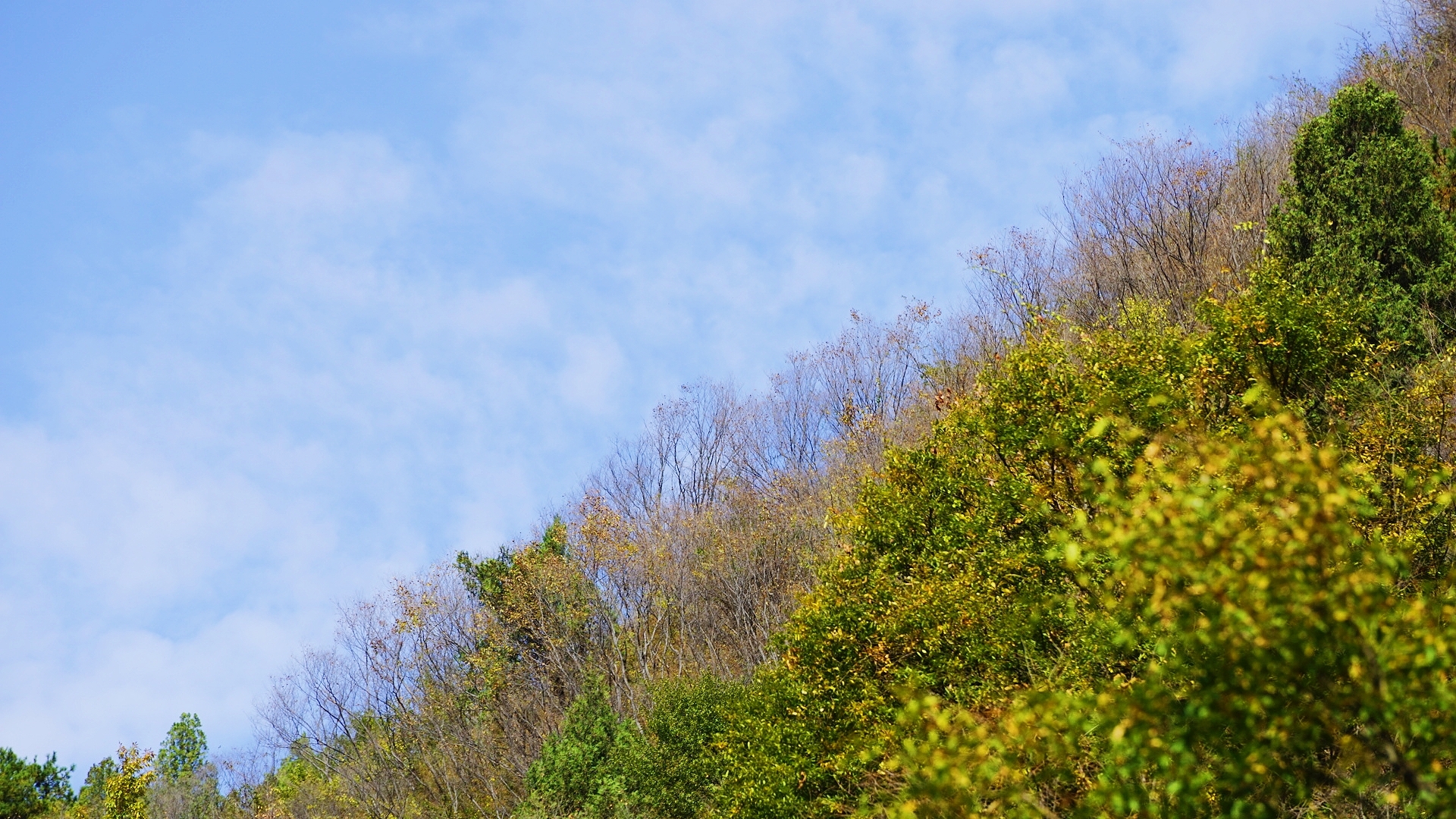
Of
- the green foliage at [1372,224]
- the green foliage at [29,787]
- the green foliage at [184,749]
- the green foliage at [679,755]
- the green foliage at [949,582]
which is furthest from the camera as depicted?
the green foliage at [184,749]

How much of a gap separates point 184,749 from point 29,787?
23997mm

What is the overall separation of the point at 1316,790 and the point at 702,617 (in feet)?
149

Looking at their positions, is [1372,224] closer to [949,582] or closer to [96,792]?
[949,582]

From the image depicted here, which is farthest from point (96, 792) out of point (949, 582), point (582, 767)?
point (949, 582)

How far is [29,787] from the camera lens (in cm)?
5684

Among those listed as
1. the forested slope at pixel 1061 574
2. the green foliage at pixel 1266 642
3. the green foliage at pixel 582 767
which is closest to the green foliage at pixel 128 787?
the forested slope at pixel 1061 574

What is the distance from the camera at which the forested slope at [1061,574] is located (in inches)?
275

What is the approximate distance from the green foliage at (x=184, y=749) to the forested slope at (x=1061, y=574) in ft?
20.7

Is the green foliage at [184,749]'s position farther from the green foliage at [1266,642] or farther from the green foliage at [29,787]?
the green foliage at [1266,642]

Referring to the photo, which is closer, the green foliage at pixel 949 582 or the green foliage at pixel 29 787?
the green foliage at pixel 949 582

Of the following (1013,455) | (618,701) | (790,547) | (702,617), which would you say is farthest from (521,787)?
(1013,455)

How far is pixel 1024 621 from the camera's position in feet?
71.6

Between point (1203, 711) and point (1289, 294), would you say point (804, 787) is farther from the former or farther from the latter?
point (1203, 711)

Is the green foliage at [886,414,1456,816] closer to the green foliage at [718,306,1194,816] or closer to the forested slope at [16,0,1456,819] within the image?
the forested slope at [16,0,1456,819]
